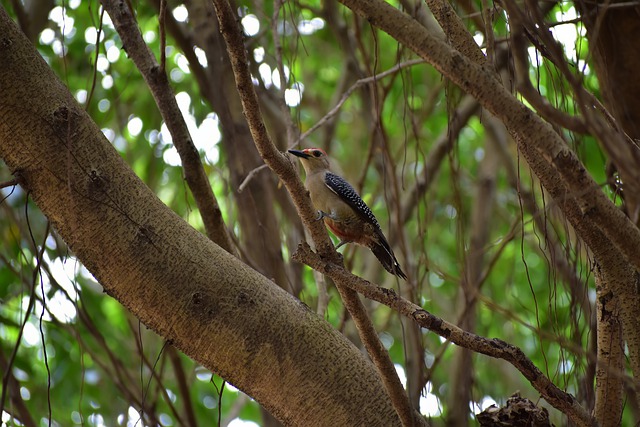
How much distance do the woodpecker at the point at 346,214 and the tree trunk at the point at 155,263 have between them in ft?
7.27

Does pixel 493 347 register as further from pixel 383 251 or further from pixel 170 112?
pixel 383 251

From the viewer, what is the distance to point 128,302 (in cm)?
221

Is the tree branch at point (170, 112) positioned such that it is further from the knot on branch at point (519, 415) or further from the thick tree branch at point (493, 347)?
the knot on branch at point (519, 415)

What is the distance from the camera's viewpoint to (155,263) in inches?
86.7

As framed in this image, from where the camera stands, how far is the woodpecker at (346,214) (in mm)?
4695

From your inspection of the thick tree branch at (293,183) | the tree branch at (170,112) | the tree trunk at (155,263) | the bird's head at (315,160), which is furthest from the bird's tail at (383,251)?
the tree trunk at (155,263)

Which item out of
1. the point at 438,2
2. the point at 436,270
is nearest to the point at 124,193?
the point at 438,2

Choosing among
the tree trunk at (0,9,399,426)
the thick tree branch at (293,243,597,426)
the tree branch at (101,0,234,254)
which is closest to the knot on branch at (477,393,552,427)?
the thick tree branch at (293,243,597,426)

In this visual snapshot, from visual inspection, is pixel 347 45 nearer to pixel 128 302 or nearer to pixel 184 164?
pixel 184 164

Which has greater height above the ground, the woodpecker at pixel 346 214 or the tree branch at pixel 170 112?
the woodpecker at pixel 346 214

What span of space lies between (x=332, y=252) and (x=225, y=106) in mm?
1569

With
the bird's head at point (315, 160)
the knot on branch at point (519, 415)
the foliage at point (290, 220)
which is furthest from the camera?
the bird's head at point (315, 160)

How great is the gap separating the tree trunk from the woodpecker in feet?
7.27

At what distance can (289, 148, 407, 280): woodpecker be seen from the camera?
4695 mm
